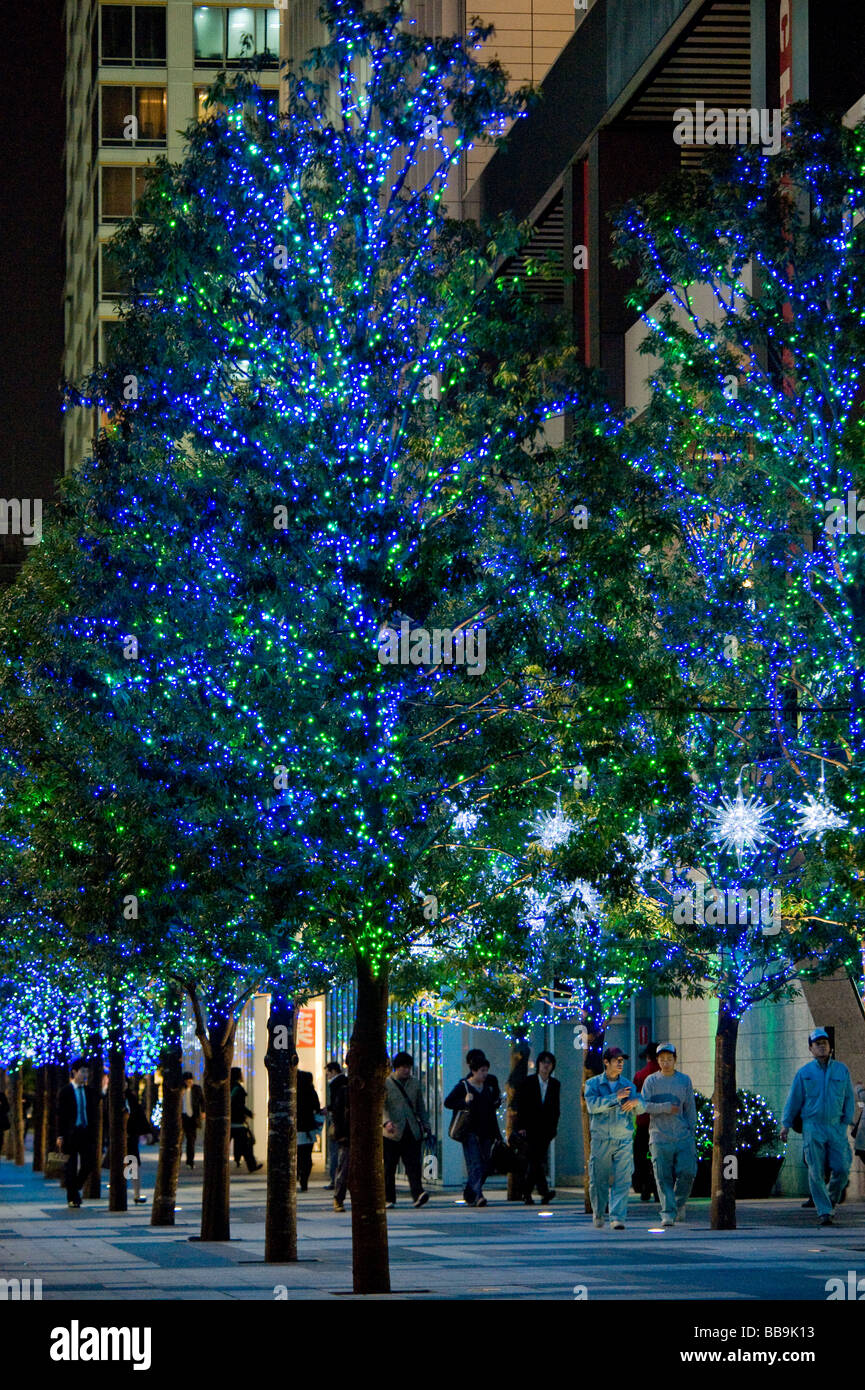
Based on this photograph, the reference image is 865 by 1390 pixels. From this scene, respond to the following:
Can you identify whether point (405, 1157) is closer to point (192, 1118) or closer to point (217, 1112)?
point (217, 1112)

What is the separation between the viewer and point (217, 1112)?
68.5 feet

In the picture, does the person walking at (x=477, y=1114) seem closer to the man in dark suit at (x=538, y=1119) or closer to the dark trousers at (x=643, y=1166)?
the man in dark suit at (x=538, y=1119)

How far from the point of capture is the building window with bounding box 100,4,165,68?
83.4 meters

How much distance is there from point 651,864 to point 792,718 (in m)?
2.35

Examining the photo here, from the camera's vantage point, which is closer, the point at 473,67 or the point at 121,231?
the point at 473,67

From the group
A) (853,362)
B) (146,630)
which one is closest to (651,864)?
(853,362)

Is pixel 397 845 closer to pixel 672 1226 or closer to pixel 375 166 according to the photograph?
pixel 375 166

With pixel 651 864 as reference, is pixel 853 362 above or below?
above

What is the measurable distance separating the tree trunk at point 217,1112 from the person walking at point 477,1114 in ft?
17.1

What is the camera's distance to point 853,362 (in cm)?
1900

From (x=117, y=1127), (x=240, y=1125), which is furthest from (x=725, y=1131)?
(x=240, y=1125)

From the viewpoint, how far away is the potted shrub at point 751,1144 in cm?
2598

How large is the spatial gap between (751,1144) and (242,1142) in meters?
16.0

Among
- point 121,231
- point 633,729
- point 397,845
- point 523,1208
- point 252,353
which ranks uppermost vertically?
point 121,231
